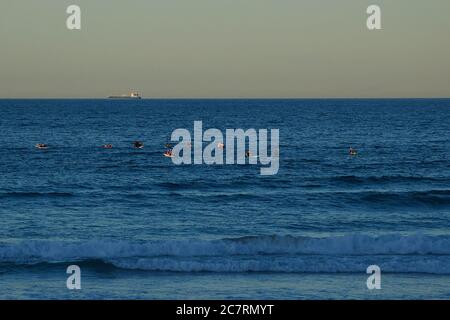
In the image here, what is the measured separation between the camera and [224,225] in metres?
30.8

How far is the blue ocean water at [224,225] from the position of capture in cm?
2192

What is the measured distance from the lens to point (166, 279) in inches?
890

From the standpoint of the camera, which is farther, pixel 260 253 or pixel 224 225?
pixel 224 225

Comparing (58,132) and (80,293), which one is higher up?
(58,132)

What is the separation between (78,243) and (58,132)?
6022cm

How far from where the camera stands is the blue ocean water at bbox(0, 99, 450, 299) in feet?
71.9

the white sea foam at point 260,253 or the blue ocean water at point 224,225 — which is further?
the white sea foam at point 260,253

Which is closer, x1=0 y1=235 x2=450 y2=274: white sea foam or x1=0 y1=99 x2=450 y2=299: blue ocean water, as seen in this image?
x1=0 y1=99 x2=450 y2=299: blue ocean water

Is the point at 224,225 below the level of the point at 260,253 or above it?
above

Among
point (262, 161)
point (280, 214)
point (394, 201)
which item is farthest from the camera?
point (262, 161)
